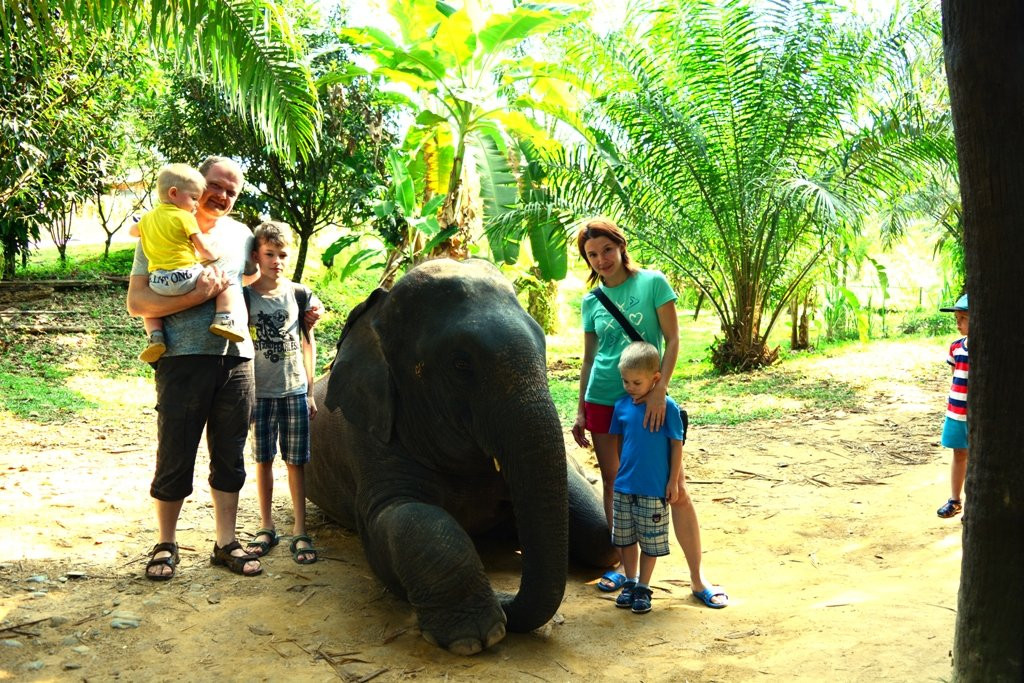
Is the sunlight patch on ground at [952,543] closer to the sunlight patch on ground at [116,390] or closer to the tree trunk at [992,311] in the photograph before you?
the tree trunk at [992,311]

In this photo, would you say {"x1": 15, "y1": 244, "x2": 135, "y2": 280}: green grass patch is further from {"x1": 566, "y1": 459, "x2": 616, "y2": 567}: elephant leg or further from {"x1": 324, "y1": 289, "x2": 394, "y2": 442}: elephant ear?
{"x1": 566, "y1": 459, "x2": 616, "y2": 567}: elephant leg

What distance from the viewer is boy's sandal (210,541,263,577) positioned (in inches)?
196

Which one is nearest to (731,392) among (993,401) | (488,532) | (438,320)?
(488,532)

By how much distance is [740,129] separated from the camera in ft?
38.2

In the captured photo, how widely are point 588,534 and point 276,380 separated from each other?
6.61ft

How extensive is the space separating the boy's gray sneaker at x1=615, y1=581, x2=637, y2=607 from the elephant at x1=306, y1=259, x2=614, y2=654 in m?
0.45

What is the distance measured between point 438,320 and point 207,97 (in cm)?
1306

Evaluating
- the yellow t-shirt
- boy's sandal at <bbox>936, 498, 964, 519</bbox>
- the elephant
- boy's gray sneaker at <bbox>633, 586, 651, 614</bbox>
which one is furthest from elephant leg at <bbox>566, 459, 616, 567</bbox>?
the yellow t-shirt

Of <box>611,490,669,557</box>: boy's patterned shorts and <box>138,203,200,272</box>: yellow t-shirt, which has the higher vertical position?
<box>138,203,200,272</box>: yellow t-shirt

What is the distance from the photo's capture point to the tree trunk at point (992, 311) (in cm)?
285

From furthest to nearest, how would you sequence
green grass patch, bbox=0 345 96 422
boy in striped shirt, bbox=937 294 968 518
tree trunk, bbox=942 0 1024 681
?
green grass patch, bbox=0 345 96 422, boy in striped shirt, bbox=937 294 968 518, tree trunk, bbox=942 0 1024 681

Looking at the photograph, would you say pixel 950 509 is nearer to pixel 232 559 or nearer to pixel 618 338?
pixel 618 338

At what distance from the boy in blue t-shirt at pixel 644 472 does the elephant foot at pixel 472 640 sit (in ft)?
2.73

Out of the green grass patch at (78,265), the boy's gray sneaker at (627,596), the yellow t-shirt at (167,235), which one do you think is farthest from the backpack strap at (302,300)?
the green grass patch at (78,265)
